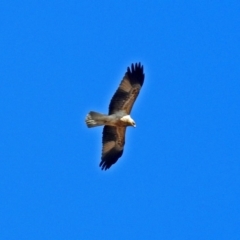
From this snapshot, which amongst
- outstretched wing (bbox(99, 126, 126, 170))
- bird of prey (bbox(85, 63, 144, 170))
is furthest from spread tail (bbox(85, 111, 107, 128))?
outstretched wing (bbox(99, 126, 126, 170))

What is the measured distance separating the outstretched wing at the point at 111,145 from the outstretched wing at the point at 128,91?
0.78 metres

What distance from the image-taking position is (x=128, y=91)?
91.5 feet

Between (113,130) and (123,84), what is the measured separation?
131 cm

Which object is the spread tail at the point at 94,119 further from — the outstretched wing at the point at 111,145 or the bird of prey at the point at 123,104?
the outstretched wing at the point at 111,145

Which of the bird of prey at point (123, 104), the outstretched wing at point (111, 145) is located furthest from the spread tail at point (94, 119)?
the outstretched wing at point (111, 145)

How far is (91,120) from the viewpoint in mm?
27625

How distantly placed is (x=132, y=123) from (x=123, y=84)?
3.05 feet

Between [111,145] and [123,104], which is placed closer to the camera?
[123,104]

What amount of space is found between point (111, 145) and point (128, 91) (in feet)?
5.06

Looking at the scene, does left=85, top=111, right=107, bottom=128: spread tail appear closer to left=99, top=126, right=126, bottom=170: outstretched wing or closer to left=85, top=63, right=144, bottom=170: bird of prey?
left=85, top=63, right=144, bottom=170: bird of prey

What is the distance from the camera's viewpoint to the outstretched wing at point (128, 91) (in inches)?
1096

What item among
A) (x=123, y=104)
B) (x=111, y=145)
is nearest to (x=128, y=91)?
(x=123, y=104)

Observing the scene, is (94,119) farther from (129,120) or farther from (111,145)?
(111,145)

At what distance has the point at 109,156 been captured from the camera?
28.7 metres
